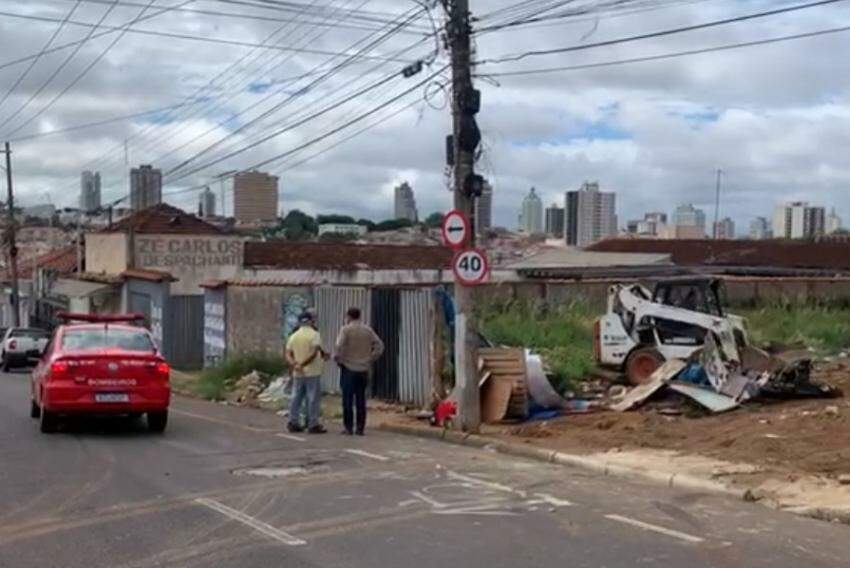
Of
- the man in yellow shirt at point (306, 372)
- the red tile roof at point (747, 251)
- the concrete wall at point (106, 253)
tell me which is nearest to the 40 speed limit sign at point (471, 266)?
the man in yellow shirt at point (306, 372)

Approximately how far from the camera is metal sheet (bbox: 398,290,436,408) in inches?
750

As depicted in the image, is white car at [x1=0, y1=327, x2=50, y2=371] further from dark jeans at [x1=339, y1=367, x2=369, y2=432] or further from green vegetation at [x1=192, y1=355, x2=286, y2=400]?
dark jeans at [x1=339, y1=367, x2=369, y2=432]

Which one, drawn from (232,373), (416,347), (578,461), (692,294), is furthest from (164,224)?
(578,461)

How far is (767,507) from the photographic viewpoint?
10250 mm

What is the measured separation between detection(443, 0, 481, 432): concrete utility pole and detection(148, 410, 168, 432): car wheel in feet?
13.7

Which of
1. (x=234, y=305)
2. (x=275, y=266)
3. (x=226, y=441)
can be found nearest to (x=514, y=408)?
(x=226, y=441)

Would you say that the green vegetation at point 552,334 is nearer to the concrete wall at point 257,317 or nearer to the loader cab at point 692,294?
the loader cab at point 692,294

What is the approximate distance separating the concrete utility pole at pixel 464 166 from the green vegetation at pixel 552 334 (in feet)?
11.6

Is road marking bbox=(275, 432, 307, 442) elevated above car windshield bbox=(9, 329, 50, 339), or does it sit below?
above

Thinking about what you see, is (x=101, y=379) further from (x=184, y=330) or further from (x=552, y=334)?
(x=184, y=330)

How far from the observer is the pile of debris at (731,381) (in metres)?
16.3

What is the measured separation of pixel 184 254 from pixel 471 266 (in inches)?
1285

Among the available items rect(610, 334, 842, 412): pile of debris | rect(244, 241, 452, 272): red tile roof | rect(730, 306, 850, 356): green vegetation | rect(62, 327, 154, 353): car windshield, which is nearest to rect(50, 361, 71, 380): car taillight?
rect(62, 327, 154, 353): car windshield

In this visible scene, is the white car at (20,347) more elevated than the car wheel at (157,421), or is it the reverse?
the car wheel at (157,421)
